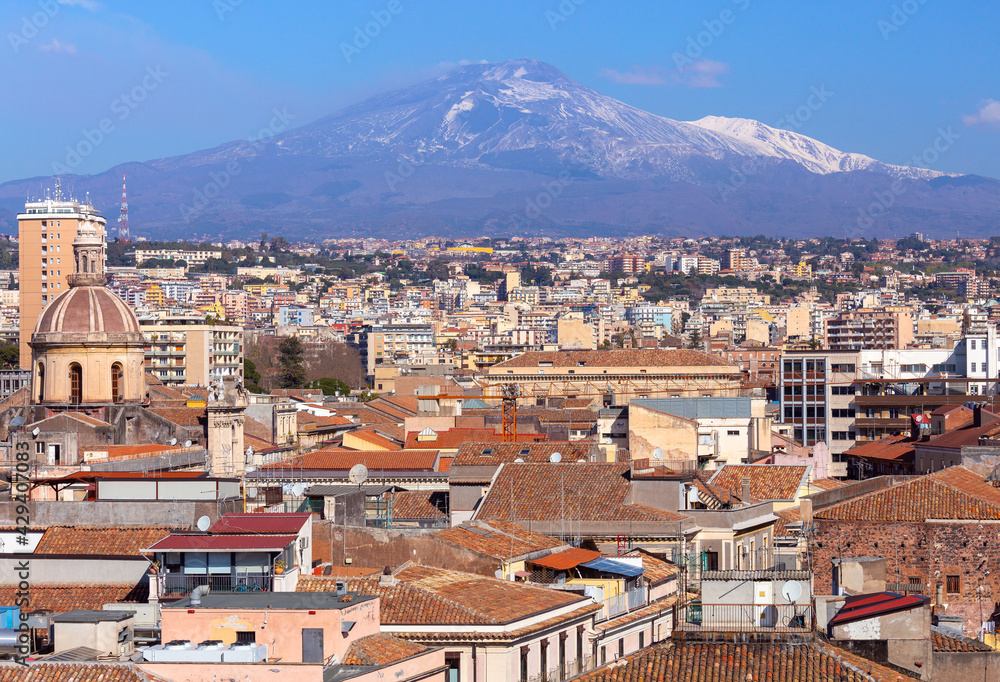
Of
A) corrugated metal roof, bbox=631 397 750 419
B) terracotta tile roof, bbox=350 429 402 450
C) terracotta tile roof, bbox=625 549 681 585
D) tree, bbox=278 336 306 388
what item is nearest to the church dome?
terracotta tile roof, bbox=350 429 402 450

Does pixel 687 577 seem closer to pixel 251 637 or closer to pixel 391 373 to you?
pixel 251 637

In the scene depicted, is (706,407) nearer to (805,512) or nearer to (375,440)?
(375,440)

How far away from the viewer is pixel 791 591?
662 inches

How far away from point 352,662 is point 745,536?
39.0 ft

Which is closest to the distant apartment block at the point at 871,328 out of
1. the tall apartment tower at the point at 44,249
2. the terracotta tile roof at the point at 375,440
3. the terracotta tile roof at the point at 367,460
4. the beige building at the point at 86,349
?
the tall apartment tower at the point at 44,249

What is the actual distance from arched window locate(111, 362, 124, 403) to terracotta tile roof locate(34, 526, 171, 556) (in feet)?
70.3

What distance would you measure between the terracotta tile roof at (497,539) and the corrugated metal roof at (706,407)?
19438 millimetres

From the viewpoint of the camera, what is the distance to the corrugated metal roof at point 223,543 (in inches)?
653

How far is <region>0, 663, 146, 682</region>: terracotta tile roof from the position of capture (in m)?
13.3

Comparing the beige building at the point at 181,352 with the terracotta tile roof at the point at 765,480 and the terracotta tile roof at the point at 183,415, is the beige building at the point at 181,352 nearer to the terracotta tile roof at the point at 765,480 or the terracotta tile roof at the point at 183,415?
the terracotta tile roof at the point at 183,415

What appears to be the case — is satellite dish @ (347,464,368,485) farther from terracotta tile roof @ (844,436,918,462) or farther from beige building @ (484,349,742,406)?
beige building @ (484,349,742,406)

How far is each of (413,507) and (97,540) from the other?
780cm

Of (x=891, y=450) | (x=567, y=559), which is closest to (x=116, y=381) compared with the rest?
(x=891, y=450)

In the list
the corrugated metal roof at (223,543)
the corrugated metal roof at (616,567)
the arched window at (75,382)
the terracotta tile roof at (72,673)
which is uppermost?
the arched window at (75,382)
